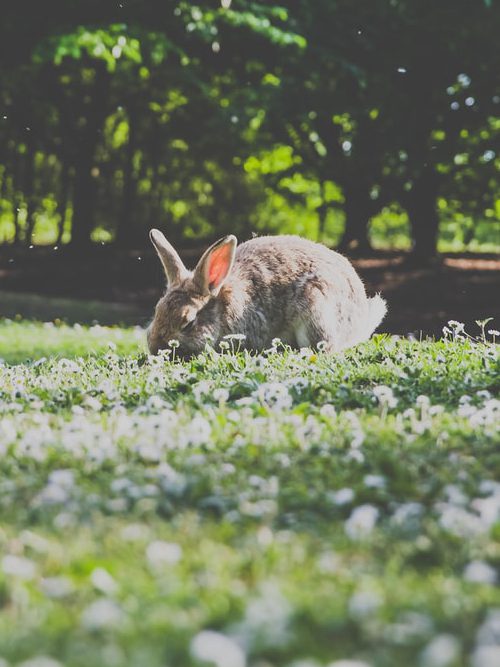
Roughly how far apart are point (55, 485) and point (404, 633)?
216 cm

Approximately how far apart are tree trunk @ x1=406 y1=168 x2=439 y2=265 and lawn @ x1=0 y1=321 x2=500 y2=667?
19365 millimetres

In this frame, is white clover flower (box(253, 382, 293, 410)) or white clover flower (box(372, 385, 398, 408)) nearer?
white clover flower (box(372, 385, 398, 408))

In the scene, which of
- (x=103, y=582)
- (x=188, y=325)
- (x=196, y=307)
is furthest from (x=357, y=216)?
(x=103, y=582)

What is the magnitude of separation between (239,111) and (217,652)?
1948 centimetres

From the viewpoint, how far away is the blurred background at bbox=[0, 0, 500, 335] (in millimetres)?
20391

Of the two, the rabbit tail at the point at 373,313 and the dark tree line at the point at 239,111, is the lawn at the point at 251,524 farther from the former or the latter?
the dark tree line at the point at 239,111

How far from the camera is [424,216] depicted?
26.5m

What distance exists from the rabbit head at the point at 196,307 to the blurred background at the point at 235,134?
8.44 metres

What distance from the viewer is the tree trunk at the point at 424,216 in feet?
85.8

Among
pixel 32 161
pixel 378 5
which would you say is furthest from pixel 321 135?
pixel 32 161

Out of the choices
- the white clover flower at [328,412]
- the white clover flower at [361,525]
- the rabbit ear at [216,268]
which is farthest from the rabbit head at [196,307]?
the white clover flower at [361,525]

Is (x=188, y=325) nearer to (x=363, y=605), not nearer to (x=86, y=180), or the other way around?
(x=363, y=605)

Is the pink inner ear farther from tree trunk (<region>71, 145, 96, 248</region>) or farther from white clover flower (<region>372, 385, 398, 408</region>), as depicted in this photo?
tree trunk (<region>71, 145, 96, 248</region>)

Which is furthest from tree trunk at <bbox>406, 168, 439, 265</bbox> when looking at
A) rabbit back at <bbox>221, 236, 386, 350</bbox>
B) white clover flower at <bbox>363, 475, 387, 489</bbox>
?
white clover flower at <bbox>363, 475, 387, 489</bbox>
